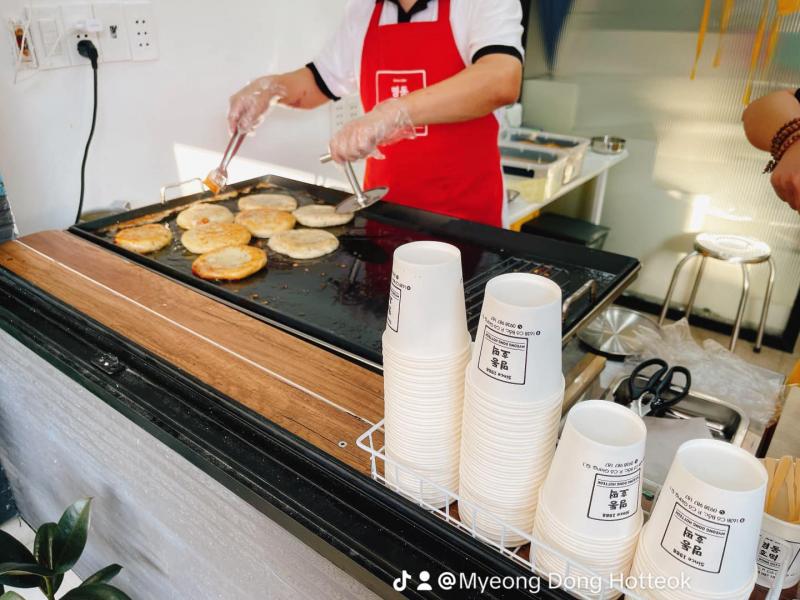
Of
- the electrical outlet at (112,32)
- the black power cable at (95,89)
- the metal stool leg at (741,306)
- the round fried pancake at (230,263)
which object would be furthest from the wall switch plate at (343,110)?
the metal stool leg at (741,306)

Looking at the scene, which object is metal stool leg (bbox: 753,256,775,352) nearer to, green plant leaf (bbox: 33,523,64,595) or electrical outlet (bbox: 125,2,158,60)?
electrical outlet (bbox: 125,2,158,60)

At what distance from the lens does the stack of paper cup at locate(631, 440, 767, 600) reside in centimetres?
43

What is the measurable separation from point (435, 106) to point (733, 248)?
7.38 ft

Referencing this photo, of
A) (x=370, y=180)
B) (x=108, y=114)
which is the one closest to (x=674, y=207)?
(x=370, y=180)

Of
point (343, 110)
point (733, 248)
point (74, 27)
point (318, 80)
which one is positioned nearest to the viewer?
point (74, 27)

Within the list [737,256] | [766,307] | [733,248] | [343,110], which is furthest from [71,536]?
[766,307]

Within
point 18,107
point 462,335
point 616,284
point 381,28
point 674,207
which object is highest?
point 381,28

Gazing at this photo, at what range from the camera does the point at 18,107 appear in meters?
1.52

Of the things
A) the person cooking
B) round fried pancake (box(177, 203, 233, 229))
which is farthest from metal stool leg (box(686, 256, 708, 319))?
round fried pancake (box(177, 203, 233, 229))

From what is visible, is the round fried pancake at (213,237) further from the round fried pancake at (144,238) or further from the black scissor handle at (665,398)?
the black scissor handle at (665,398)

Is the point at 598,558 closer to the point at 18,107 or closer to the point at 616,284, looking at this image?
the point at 616,284

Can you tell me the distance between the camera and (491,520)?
0.60 m

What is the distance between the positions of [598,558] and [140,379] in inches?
28.5

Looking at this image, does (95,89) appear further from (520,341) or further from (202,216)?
(520,341)
